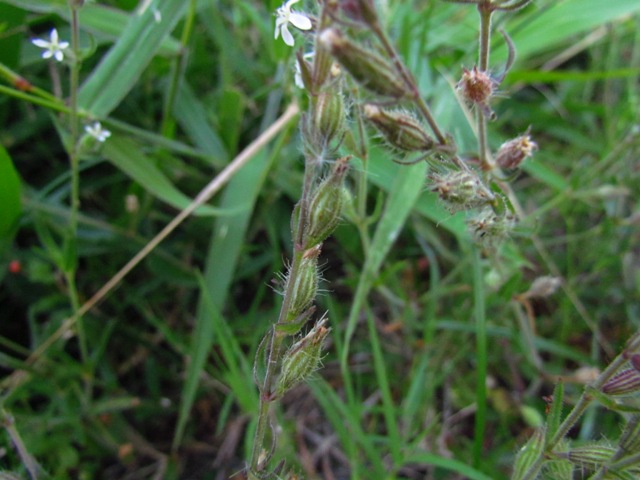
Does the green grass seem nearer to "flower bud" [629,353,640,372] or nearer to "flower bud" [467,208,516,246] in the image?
"flower bud" [467,208,516,246]

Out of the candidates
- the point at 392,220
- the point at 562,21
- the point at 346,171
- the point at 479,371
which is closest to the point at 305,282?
the point at 346,171

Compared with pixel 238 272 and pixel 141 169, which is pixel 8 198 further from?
pixel 238 272

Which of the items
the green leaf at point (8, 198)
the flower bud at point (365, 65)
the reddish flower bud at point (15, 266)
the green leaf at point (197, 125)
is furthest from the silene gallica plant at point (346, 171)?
the reddish flower bud at point (15, 266)

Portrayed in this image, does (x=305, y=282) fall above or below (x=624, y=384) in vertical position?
above

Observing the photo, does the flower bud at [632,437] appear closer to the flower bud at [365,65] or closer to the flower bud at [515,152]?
the flower bud at [515,152]

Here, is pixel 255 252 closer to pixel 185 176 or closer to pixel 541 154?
pixel 185 176

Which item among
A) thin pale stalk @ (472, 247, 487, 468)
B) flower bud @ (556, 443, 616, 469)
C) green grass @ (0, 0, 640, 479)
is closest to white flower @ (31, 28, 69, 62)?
green grass @ (0, 0, 640, 479)

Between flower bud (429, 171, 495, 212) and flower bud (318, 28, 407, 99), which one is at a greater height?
flower bud (318, 28, 407, 99)

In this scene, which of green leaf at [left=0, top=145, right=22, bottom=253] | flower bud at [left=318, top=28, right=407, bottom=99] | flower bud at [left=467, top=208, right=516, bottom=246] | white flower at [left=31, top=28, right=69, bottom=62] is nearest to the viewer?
flower bud at [left=318, top=28, right=407, bottom=99]
